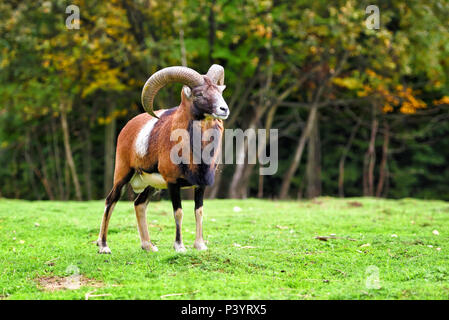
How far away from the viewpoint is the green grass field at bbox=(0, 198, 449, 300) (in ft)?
22.7

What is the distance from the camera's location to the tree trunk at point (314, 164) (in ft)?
85.3

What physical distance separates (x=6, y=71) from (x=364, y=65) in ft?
45.3

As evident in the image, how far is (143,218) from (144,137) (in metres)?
1.29

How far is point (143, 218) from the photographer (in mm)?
9289

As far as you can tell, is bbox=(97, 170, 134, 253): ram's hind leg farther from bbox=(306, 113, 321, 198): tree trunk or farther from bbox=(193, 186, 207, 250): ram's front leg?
bbox=(306, 113, 321, 198): tree trunk

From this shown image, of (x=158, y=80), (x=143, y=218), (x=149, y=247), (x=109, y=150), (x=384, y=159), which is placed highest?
(x=158, y=80)

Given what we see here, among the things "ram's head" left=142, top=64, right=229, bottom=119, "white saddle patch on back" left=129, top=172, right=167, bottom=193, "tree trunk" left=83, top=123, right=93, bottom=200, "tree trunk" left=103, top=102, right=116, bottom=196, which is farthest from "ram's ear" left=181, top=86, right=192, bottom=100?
"tree trunk" left=83, top=123, right=93, bottom=200

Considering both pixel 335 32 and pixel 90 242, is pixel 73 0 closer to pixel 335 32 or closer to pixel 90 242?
pixel 335 32

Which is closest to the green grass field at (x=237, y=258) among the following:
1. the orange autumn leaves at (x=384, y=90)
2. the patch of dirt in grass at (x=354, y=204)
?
the patch of dirt in grass at (x=354, y=204)

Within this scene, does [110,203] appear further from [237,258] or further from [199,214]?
[237,258]

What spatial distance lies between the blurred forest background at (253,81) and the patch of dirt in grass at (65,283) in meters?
12.5

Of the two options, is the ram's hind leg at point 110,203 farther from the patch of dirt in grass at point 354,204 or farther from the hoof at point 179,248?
the patch of dirt in grass at point 354,204

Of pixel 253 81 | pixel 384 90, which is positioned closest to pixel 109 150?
pixel 253 81

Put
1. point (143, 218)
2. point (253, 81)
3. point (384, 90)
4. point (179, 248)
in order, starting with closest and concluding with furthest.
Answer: point (179, 248) → point (143, 218) → point (253, 81) → point (384, 90)
